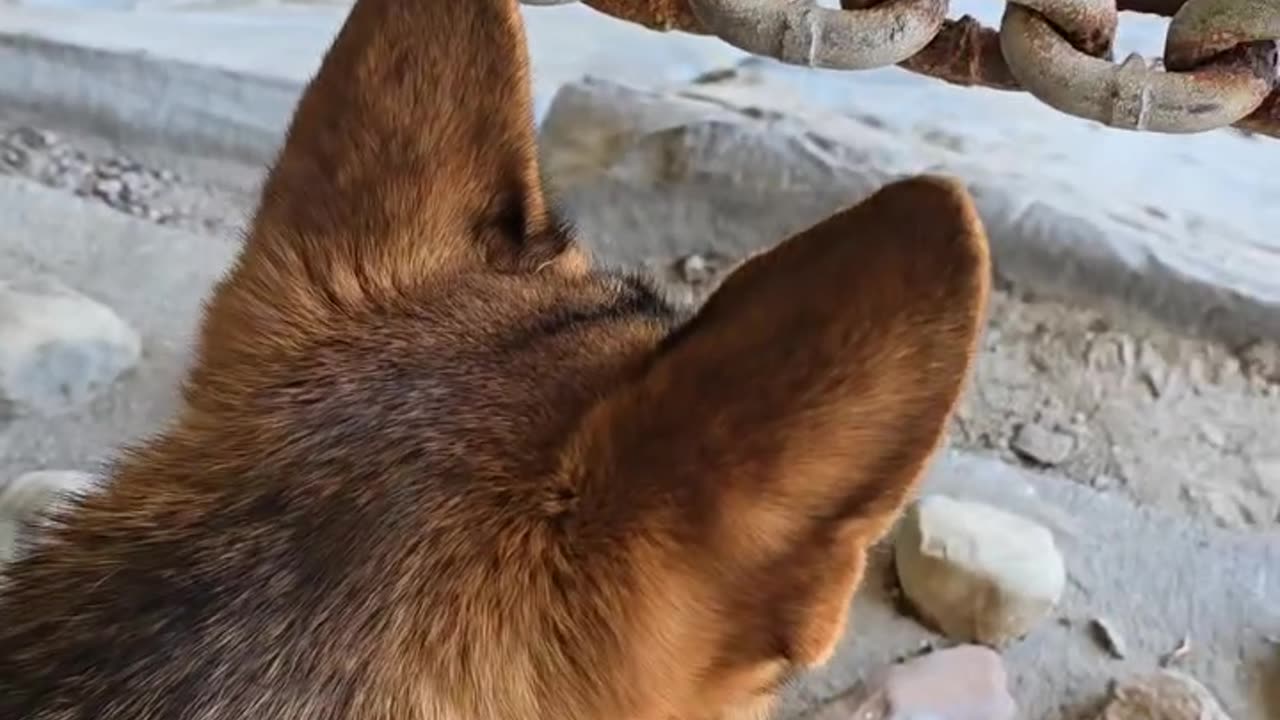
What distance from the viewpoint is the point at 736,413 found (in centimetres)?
73

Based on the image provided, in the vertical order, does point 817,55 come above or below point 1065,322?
above

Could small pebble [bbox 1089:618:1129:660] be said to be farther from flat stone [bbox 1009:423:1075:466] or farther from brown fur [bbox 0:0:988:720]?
brown fur [bbox 0:0:988:720]

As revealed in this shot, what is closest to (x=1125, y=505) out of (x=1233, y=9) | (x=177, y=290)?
(x=1233, y=9)

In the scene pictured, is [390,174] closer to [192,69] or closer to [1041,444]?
[1041,444]

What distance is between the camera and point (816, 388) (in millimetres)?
715

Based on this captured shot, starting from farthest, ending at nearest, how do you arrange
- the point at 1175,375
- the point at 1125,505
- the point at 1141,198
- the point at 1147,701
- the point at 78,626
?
the point at 1141,198, the point at 1175,375, the point at 1125,505, the point at 1147,701, the point at 78,626

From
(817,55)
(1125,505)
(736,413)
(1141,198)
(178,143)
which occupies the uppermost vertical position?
(736,413)

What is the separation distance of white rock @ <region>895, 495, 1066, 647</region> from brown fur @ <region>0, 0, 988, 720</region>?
33.2 inches

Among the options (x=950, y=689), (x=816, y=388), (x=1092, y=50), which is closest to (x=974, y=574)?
(x=950, y=689)

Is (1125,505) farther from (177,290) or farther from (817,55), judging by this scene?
(177,290)

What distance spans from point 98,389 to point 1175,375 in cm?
117

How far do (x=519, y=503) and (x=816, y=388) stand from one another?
0.16 m

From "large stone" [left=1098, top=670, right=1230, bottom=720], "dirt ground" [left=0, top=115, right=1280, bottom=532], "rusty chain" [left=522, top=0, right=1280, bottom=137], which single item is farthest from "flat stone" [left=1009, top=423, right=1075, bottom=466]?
"rusty chain" [left=522, top=0, right=1280, bottom=137]

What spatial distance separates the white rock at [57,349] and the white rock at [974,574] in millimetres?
856
